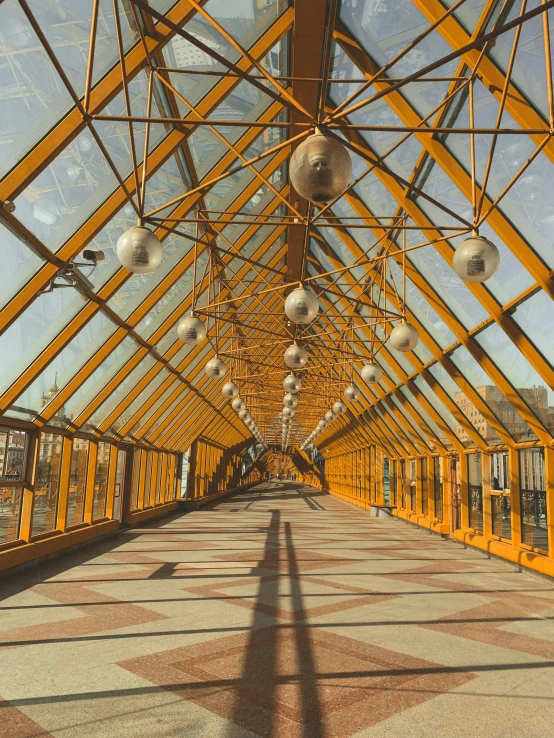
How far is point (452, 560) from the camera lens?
1591cm

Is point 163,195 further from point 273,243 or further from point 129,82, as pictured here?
point 273,243

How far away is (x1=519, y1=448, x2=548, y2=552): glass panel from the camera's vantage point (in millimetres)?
14023

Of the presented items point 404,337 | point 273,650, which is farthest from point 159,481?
point 273,650

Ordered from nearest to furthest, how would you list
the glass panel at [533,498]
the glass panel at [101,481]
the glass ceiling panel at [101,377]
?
the glass panel at [533,498] → the glass ceiling panel at [101,377] → the glass panel at [101,481]

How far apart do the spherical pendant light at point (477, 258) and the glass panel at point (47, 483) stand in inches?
430

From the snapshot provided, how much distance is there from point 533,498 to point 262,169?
9.73 m

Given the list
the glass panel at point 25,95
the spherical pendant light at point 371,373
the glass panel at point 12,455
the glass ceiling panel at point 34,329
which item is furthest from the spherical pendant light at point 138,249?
the glass panel at point 12,455

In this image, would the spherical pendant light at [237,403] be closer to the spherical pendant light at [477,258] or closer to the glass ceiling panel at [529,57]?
the glass ceiling panel at [529,57]

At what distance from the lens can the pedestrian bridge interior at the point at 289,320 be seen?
5980 mm

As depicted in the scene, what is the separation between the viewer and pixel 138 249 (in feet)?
20.5

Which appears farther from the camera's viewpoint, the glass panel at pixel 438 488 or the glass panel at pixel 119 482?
the glass panel at pixel 438 488

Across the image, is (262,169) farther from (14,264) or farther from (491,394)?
(491,394)

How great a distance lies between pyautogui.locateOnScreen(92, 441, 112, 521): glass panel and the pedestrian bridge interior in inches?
5.3

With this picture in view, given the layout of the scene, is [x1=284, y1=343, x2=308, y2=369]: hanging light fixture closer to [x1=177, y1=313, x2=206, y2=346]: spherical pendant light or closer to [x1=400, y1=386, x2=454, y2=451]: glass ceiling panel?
[x1=177, y1=313, x2=206, y2=346]: spherical pendant light
